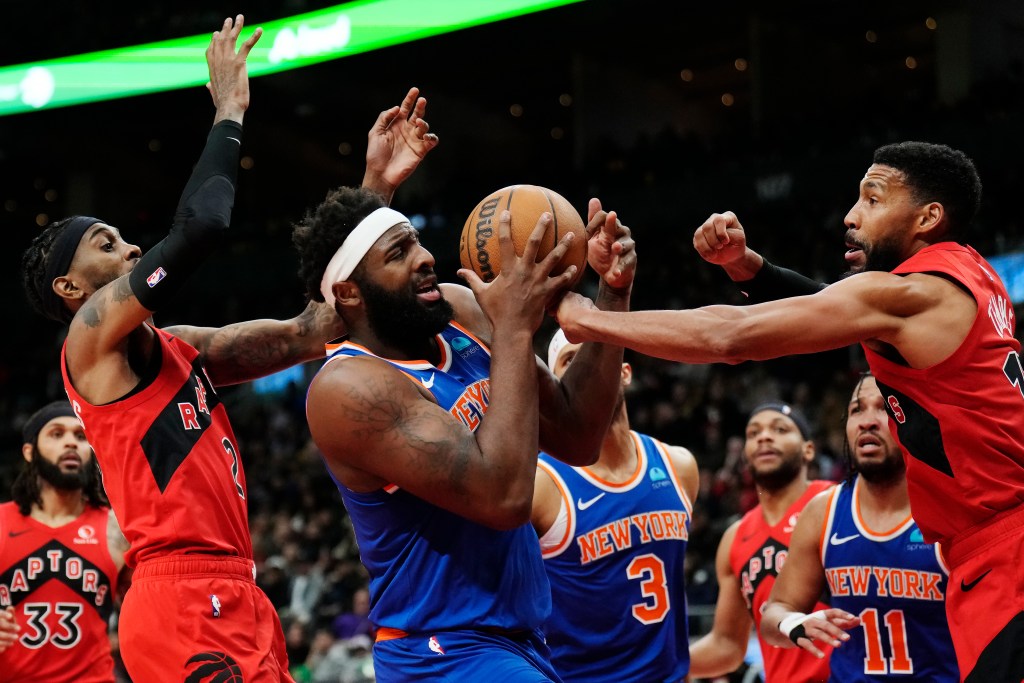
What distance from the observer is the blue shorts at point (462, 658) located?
3553mm

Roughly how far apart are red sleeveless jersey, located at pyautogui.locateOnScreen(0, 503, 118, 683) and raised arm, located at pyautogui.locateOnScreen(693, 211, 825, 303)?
399 cm

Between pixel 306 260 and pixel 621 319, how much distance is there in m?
1.08

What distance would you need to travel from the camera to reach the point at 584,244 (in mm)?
4016

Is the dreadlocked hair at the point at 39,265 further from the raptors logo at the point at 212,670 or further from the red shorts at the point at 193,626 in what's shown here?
the raptors logo at the point at 212,670

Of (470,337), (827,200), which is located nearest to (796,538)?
(470,337)

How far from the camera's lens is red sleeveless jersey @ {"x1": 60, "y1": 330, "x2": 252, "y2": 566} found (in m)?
4.52

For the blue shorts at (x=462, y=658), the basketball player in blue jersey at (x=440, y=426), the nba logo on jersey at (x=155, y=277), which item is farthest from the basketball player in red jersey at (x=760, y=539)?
the nba logo on jersey at (x=155, y=277)

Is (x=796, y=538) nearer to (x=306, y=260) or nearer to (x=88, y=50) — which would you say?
(x=306, y=260)

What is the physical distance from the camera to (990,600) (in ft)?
12.9

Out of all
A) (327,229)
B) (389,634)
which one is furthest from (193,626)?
(327,229)

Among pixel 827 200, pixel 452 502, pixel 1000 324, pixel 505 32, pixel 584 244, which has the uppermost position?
pixel 505 32

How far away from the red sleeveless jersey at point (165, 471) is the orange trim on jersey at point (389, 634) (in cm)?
98

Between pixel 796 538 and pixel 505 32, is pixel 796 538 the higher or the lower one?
the lower one

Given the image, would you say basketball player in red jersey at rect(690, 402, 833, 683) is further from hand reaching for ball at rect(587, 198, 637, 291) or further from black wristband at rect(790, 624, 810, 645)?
hand reaching for ball at rect(587, 198, 637, 291)
